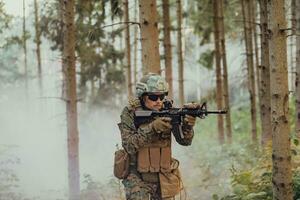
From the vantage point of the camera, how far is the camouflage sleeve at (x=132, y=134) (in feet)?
18.4

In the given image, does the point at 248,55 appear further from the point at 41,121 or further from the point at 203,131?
the point at 41,121

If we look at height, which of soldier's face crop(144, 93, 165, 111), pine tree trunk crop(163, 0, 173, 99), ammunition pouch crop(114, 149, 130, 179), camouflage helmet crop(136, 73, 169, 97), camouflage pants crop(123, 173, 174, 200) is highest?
pine tree trunk crop(163, 0, 173, 99)

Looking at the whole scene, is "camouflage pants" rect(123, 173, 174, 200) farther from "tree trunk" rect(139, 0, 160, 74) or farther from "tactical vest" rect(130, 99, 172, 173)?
"tree trunk" rect(139, 0, 160, 74)

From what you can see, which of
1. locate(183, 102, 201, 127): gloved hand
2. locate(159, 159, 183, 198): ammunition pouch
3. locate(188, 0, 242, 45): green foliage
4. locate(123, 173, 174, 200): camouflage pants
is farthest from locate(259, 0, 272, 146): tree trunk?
locate(188, 0, 242, 45): green foliage

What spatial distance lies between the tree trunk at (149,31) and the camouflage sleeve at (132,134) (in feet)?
7.46

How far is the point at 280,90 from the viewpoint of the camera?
18.7 ft

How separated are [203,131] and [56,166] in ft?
28.0

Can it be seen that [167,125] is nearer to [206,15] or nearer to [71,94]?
[71,94]

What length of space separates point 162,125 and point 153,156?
58 centimetres

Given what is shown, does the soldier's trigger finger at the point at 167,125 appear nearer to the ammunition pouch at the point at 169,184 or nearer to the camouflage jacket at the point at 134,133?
the camouflage jacket at the point at 134,133

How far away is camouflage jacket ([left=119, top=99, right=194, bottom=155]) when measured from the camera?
5.62m

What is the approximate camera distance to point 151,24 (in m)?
7.92

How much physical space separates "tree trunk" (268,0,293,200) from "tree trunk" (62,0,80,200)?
5.36 m

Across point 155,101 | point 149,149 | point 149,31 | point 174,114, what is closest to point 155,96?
point 155,101
